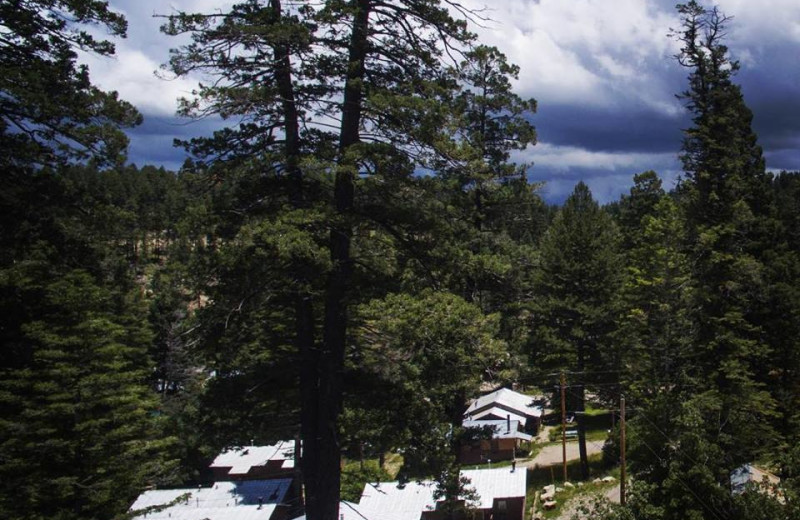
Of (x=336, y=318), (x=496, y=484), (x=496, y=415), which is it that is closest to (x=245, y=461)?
(x=496, y=415)

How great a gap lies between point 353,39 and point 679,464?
403 inches

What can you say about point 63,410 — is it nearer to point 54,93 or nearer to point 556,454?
point 54,93

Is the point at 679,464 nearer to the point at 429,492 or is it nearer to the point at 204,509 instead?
the point at 429,492

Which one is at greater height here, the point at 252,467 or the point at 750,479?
the point at 750,479

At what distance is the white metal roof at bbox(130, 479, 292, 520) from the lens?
85.0 feet

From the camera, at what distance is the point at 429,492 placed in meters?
26.4

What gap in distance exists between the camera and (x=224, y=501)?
2858 centimetres

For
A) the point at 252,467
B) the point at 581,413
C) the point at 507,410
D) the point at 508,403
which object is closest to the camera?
the point at 581,413

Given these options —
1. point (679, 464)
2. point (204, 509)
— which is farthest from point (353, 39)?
point (204, 509)

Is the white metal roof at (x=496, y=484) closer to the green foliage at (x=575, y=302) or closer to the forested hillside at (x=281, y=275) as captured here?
the green foliage at (x=575, y=302)

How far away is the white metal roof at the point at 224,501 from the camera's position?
85.0 ft

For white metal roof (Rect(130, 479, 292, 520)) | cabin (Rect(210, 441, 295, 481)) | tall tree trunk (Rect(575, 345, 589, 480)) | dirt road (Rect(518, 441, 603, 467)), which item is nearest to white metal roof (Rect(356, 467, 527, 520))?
tall tree trunk (Rect(575, 345, 589, 480))

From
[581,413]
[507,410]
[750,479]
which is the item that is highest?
[750,479]

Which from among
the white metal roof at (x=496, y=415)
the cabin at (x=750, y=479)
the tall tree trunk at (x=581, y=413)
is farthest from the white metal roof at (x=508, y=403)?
the cabin at (x=750, y=479)
